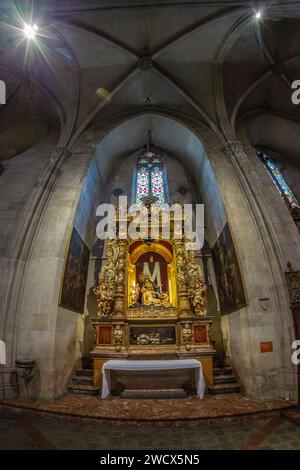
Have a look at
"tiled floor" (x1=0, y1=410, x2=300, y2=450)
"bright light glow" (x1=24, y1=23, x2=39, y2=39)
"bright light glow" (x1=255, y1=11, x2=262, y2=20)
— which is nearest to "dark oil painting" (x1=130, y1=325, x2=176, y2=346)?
"tiled floor" (x1=0, y1=410, x2=300, y2=450)

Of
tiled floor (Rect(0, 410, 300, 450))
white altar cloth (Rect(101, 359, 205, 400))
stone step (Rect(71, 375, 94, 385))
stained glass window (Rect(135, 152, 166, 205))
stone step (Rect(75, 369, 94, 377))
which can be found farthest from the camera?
stained glass window (Rect(135, 152, 166, 205))

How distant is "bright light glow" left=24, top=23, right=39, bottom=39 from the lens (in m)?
9.01

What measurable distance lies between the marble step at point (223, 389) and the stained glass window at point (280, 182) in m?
8.47

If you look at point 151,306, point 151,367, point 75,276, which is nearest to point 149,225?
point 151,306

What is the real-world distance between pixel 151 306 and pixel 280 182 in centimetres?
1012

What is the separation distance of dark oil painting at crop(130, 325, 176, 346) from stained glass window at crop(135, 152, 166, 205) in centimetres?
662

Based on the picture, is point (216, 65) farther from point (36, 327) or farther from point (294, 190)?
point (36, 327)

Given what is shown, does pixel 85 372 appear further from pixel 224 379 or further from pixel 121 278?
pixel 224 379

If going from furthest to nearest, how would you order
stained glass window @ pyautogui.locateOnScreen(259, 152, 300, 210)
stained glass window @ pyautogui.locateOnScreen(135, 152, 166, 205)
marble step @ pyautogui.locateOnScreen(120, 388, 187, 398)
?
1. stained glass window @ pyautogui.locateOnScreen(135, 152, 166, 205)
2. stained glass window @ pyautogui.locateOnScreen(259, 152, 300, 210)
3. marble step @ pyautogui.locateOnScreen(120, 388, 187, 398)

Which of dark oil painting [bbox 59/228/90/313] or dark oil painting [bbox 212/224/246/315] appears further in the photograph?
dark oil painting [bbox 59/228/90/313]

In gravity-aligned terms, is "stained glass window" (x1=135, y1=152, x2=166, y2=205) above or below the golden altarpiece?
above

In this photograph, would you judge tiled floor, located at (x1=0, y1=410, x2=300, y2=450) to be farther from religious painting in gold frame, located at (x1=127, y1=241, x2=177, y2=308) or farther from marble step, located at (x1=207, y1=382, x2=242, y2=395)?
religious painting in gold frame, located at (x1=127, y1=241, x2=177, y2=308)

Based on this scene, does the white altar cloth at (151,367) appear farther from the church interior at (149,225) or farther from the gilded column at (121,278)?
the gilded column at (121,278)

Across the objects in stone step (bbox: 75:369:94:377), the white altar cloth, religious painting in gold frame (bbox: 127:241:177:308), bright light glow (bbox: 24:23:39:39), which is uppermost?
→ bright light glow (bbox: 24:23:39:39)
